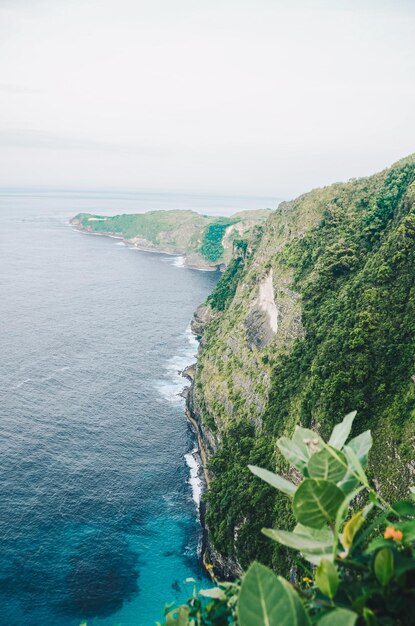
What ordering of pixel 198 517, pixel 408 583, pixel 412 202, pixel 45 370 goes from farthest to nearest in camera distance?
1. pixel 45 370
2. pixel 198 517
3. pixel 412 202
4. pixel 408 583

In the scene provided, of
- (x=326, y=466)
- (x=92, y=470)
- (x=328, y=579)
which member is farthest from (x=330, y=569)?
(x=92, y=470)

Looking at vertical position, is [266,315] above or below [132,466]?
above

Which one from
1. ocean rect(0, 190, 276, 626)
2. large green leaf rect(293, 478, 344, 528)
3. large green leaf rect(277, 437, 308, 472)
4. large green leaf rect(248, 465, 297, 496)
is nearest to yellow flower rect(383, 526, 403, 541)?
large green leaf rect(293, 478, 344, 528)

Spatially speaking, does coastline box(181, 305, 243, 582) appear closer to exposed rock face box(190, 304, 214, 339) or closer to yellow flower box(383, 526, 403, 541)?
exposed rock face box(190, 304, 214, 339)

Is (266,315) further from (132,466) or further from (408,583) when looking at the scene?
(408,583)

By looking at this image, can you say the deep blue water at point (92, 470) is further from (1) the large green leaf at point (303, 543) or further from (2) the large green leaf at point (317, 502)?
(2) the large green leaf at point (317, 502)

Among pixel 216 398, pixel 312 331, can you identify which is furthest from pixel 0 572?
pixel 312 331

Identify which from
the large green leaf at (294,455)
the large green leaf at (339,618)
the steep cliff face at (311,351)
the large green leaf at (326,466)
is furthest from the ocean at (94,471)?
the large green leaf at (339,618)
